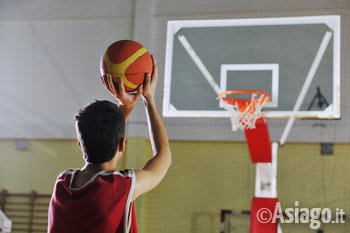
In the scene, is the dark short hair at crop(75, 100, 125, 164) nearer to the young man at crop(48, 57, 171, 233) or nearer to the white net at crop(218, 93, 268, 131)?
the young man at crop(48, 57, 171, 233)

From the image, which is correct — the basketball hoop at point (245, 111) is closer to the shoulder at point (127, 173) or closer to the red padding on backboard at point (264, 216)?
the red padding on backboard at point (264, 216)

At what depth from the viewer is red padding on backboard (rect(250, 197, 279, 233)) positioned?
12.2ft

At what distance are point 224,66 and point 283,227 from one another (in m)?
2.16

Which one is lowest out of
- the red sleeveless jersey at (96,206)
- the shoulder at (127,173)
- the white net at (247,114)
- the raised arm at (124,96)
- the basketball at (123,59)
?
the red sleeveless jersey at (96,206)

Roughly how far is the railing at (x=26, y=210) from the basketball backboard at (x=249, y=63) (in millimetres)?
2441

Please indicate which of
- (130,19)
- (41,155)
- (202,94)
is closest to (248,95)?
(202,94)

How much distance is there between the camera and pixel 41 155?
658 centimetres

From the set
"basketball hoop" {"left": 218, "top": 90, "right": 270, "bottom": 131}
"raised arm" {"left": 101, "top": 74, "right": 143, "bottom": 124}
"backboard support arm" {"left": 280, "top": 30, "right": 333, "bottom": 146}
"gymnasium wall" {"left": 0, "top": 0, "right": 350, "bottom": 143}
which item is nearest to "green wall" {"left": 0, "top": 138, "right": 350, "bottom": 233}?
"gymnasium wall" {"left": 0, "top": 0, "right": 350, "bottom": 143}

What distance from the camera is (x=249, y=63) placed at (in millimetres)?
5871

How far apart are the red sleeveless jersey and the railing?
555cm

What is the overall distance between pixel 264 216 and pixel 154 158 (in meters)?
2.59

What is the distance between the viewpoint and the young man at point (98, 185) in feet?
3.83

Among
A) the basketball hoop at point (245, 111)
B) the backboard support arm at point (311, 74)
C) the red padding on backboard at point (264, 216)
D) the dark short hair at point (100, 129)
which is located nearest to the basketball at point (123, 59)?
the dark short hair at point (100, 129)

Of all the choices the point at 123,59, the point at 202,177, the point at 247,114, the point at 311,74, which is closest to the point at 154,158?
the point at 123,59
